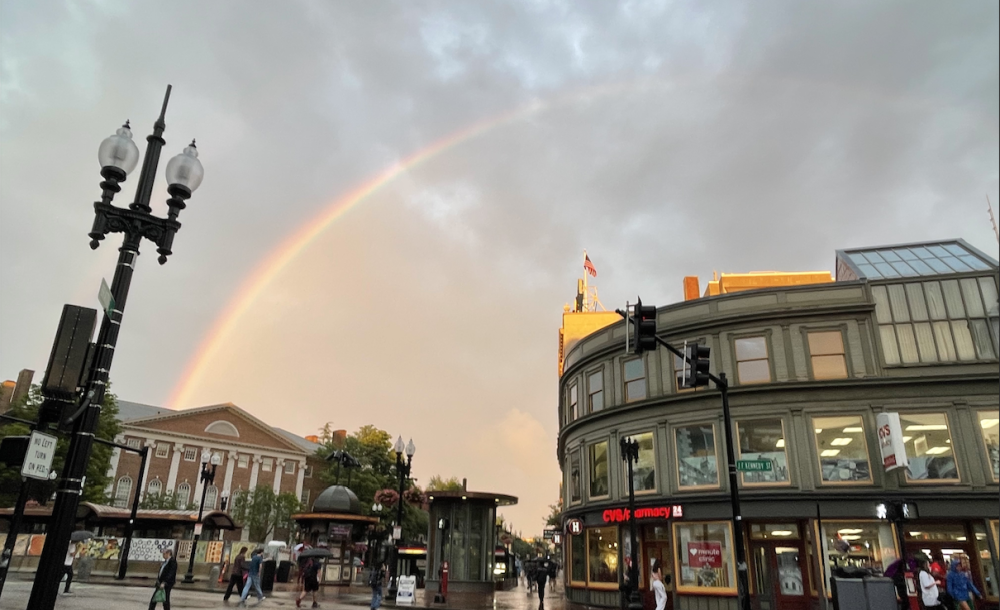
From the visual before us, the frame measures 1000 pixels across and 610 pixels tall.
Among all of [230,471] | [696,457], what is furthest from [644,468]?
[230,471]

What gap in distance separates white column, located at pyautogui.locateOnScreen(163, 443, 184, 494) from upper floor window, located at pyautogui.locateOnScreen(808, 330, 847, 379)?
70.4m

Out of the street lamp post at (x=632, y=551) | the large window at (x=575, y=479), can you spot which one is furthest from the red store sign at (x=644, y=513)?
the large window at (x=575, y=479)

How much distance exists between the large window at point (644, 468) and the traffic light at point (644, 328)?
47.9 ft

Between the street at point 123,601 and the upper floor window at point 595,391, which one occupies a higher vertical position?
the upper floor window at point 595,391

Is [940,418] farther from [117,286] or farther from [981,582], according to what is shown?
[117,286]

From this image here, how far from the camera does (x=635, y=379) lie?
30453 mm

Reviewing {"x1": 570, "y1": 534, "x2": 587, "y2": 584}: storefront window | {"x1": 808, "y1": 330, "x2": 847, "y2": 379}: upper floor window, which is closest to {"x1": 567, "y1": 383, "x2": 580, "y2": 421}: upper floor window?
{"x1": 570, "y1": 534, "x2": 587, "y2": 584}: storefront window

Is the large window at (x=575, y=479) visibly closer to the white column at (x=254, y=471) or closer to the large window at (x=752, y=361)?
the large window at (x=752, y=361)

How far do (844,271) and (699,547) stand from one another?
15.9m

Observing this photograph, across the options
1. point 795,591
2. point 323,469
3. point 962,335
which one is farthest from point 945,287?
point 323,469

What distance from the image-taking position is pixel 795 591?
2394cm

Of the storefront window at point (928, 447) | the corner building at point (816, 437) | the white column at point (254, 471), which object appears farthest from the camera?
the white column at point (254, 471)

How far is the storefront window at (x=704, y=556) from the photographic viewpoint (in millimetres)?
24906

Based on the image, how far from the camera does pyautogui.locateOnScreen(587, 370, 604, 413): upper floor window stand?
3241cm
